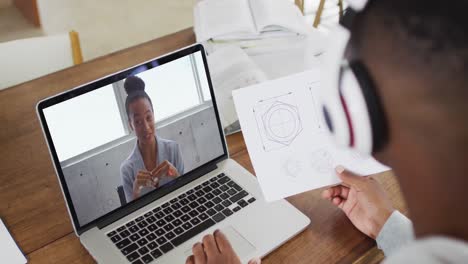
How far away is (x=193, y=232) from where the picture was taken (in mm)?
905

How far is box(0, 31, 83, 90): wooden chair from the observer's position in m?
1.38

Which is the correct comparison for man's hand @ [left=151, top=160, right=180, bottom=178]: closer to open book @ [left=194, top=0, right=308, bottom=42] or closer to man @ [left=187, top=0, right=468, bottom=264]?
open book @ [left=194, top=0, right=308, bottom=42]

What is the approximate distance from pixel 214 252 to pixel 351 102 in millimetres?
433

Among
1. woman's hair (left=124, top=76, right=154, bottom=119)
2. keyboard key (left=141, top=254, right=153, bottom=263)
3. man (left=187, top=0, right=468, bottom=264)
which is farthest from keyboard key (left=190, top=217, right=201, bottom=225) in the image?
man (left=187, top=0, right=468, bottom=264)

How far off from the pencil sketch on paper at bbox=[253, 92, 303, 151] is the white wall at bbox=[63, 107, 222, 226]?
125 mm

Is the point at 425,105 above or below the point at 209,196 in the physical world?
above

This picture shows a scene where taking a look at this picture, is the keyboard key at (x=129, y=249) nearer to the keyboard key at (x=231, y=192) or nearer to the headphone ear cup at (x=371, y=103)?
the keyboard key at (x=231, y=192)

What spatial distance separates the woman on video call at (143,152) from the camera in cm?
92

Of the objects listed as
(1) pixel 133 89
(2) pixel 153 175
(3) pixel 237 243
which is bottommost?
(3) pixel 237 243

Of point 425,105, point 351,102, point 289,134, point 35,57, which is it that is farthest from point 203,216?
point 35,57

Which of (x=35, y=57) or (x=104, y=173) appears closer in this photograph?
(x=104, y=173)

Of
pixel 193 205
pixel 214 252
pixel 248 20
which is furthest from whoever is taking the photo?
pixel 248 20

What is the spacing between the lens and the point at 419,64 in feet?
1.29

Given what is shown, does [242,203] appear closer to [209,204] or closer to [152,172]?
[209,204]
